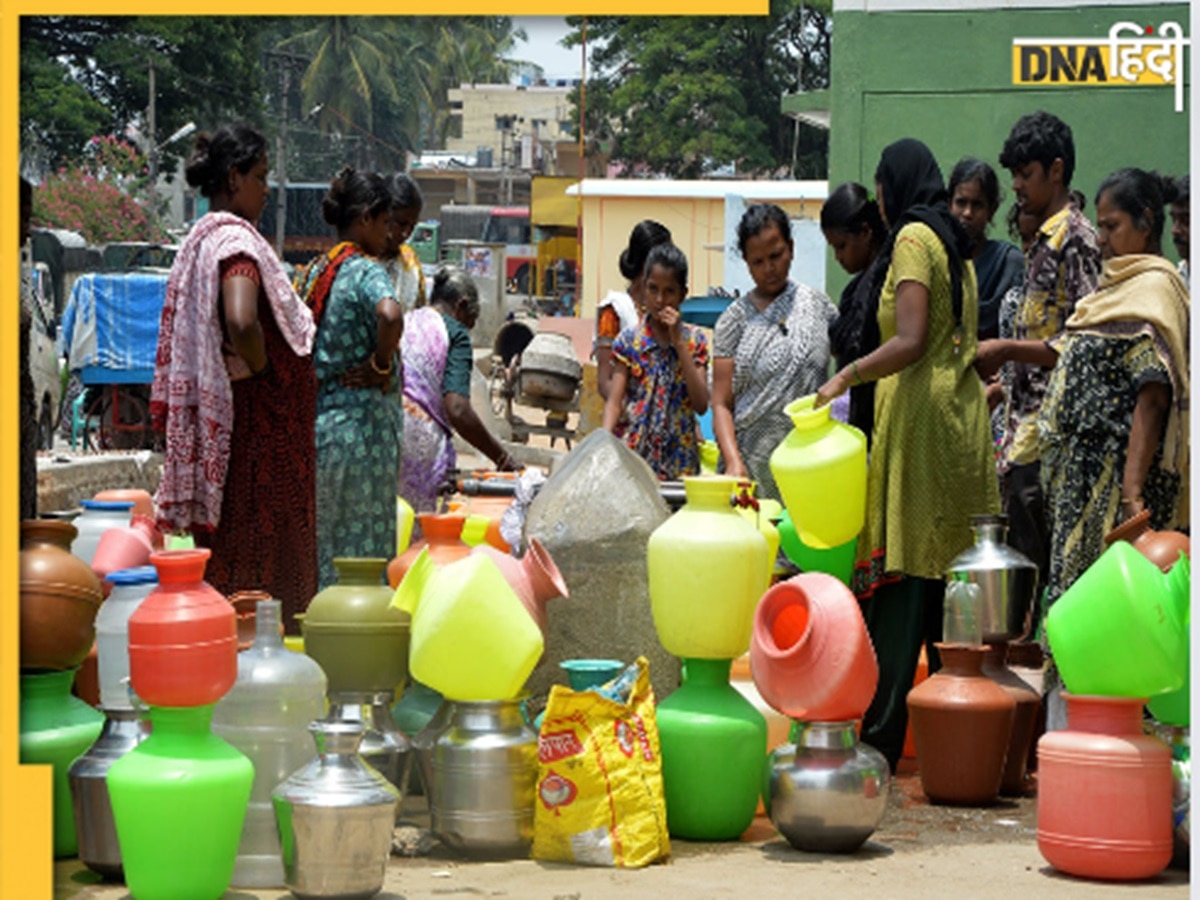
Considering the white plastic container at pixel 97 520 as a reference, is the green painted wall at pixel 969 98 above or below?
above

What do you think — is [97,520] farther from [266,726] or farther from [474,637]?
[474,637]

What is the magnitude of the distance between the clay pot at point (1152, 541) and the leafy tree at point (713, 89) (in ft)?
117

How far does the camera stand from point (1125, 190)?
14.8ft

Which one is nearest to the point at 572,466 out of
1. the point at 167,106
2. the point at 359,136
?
the point at 167,106

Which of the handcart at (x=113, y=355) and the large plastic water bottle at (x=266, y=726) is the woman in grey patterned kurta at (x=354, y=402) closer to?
the large plastic water bottle at (x=266, y=726)

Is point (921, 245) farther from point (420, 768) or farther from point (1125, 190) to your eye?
point (420, 768)

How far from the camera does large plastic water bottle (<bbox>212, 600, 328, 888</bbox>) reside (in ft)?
11.6

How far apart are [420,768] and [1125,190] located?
7.35 ft

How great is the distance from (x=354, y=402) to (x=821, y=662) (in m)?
1.89

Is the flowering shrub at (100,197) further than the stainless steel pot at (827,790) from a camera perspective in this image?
Yes

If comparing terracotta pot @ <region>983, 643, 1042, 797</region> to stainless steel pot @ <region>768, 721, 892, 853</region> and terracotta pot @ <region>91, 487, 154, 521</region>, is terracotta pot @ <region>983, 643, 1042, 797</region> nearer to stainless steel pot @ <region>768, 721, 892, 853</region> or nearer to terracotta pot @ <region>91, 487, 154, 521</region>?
stainless steel pot @ <region>768, 721, 892, 853</region>

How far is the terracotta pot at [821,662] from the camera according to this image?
3787 mm

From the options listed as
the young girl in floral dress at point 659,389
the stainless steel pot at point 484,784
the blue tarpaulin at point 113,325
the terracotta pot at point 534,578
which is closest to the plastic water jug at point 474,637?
the stainless steel pot at point 484,784

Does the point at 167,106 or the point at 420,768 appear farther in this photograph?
the point at 167,106
